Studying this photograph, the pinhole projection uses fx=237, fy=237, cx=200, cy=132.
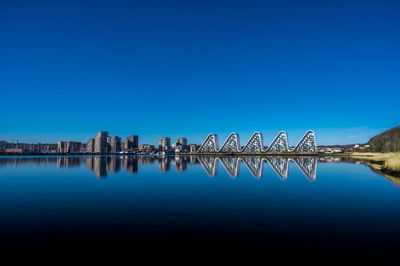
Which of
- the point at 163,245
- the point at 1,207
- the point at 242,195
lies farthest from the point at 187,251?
the point at 1,207

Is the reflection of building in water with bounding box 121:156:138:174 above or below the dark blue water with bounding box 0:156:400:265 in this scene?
below

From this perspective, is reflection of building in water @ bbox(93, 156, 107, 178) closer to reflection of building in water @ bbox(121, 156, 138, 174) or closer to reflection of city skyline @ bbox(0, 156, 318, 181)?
reflection of city skyline @ bbox(0, 156, 318, 181)

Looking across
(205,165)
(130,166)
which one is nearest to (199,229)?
(130,166)

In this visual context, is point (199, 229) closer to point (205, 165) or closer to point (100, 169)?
point (100, 169)

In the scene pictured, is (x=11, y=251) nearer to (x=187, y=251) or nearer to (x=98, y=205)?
(x=187, y=251)

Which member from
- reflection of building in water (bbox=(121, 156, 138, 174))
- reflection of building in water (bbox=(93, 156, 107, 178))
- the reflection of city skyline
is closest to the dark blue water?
the reflection of city skyline

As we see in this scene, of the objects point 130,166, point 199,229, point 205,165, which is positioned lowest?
point 205,165

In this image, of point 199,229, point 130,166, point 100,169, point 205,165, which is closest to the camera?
point 199,229

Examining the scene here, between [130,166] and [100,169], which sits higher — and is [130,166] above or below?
below

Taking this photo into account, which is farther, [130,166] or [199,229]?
[130,166]

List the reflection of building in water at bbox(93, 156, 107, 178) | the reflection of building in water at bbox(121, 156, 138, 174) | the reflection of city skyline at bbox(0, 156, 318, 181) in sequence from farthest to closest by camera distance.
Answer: the reflection of building in water at bbox(121, 156, 138, 174) < the reflection of city skyline at bbox(0, 156, 318, 181) < the reflection of building in water at bbox(93, 156, 107, 178)

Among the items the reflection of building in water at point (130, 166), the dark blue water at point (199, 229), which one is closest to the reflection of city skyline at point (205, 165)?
the reflection of building in water at point (130, 166)

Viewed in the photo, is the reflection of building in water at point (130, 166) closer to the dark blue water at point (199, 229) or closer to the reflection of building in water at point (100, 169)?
the reflection of building in water at point (100, 169)

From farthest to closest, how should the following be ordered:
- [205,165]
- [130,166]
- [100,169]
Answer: [205,165]
[130,166]
[100,169]
